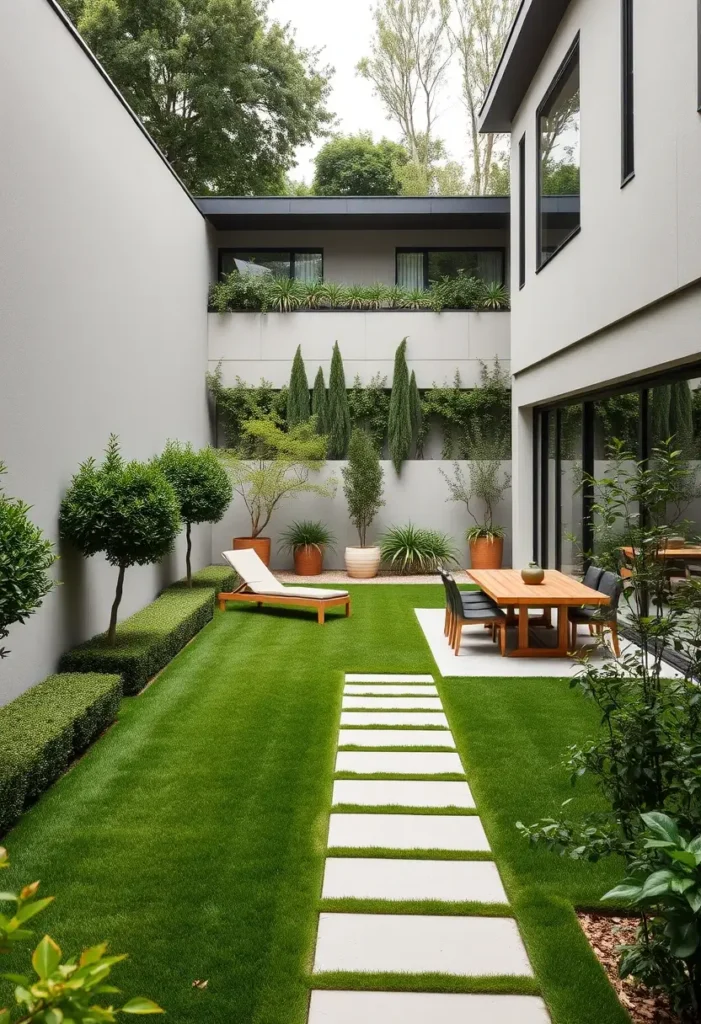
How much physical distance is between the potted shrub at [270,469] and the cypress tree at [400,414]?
129cm

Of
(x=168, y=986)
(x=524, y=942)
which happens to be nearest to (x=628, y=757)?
(x=524, y=942)

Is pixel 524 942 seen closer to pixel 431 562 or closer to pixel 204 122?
pixel 431 562

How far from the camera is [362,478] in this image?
15383 millimetres

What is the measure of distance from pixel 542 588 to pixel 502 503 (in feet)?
24.0

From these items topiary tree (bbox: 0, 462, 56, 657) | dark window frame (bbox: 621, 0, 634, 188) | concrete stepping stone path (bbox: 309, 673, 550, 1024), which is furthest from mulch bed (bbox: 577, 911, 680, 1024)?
dark window frame (bbox: 621, 0, 634, 188)

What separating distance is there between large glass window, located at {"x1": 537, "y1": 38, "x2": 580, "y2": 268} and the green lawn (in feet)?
18.2

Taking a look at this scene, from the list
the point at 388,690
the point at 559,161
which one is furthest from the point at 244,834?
the point at 559,161

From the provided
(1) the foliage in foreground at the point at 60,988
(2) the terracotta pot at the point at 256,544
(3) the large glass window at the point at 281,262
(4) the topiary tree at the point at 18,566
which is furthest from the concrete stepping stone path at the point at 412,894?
(3) the large glass window at the point at 281,262

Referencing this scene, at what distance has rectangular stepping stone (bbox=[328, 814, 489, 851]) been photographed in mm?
4309

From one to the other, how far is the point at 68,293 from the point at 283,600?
16.0ft

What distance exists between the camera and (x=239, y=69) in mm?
20688

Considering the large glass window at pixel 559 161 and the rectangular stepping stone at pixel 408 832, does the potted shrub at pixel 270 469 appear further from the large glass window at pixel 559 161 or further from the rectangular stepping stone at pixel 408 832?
the rectangular stepping stone at pixel 408 832

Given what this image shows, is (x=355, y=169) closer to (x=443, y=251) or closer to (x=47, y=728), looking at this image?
(x=443, y=251)

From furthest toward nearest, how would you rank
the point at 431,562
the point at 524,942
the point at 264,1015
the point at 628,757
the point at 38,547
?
the point at 431,562 < the point at 38,547 < the point at 524,942 < the point at 628,757 < the point at 264,1015
